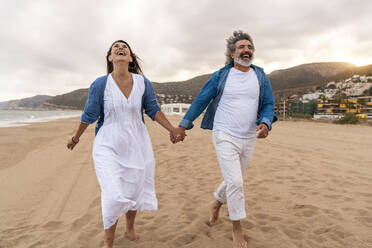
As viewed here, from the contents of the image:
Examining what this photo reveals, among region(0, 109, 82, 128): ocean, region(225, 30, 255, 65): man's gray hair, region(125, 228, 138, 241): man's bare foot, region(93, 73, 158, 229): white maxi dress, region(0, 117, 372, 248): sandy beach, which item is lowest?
region(0, 117, 372, 248): sandy beach

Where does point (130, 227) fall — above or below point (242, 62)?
below

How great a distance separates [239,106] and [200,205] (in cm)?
199

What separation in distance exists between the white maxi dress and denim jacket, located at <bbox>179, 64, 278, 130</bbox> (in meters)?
0.77

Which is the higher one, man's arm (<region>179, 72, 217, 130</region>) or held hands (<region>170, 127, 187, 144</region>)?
man's arm (<region>179, 72, 217, 130</region>)

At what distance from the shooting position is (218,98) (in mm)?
3178

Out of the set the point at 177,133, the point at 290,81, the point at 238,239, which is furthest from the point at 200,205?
the point at 290,81

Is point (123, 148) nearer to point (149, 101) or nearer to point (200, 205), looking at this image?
point (149, 101)

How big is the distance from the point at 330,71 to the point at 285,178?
6019 inches

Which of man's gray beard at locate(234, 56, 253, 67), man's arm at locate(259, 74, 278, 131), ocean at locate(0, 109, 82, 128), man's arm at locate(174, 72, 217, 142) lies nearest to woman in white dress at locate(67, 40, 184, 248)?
man's arm at locate(174, 72, 217, 142)

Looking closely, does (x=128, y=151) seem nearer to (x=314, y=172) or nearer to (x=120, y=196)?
(x=120, y=196)

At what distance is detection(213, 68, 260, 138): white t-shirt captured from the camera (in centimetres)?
292

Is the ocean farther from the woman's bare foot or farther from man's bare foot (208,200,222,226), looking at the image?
man's bare foot (208,200,222,226)

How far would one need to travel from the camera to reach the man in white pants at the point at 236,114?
2811 millimetres

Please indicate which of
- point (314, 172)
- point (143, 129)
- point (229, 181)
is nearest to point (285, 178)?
point (314, 172)
